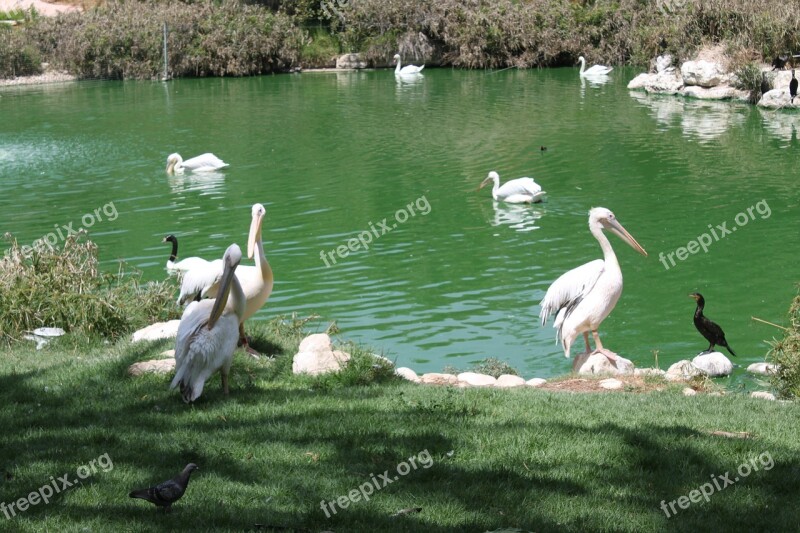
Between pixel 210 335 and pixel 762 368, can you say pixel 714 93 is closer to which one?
pixel 762 368

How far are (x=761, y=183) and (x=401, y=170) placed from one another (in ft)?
23.3

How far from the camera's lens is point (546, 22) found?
3956 centimetres

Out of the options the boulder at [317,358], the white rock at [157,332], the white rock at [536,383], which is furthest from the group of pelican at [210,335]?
the white rock at [536,383]

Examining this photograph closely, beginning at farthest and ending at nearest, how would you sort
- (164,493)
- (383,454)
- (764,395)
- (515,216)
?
(515,216) < (764,395) < (383,454) < (164,493)

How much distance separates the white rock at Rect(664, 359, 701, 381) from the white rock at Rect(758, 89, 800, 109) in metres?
20.0

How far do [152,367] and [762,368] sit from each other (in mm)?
5736

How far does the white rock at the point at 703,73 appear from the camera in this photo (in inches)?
1166

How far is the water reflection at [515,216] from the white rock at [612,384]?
23.7 ft

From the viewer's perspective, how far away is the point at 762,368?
9.08 metres

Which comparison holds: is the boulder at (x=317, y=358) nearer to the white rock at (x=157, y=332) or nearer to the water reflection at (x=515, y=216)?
the white rock at (x=157, y=332)

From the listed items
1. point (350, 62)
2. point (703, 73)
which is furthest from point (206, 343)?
point (350, 62)

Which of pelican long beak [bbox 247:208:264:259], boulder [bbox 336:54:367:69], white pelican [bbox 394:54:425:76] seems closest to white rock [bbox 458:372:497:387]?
pelican long beak [bbox 247:208:264:259]

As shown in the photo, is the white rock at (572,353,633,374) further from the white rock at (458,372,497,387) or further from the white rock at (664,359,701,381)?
the white rock at (458,372,497,387)

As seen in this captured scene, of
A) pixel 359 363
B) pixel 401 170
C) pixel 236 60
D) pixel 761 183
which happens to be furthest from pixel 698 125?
pixel 236 60
